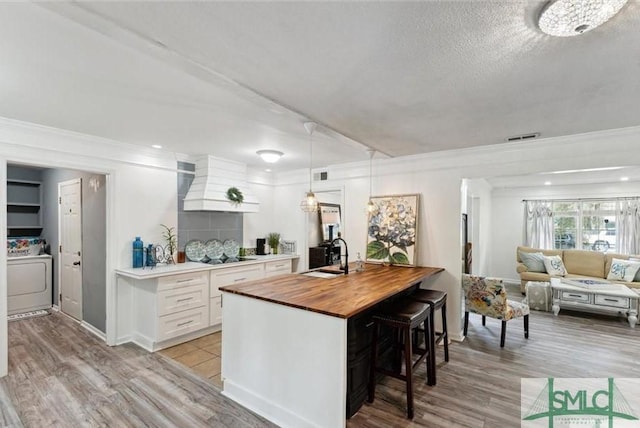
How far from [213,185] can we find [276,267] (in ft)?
5.47

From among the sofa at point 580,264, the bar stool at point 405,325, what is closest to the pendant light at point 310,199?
the bar stool at point 405,325

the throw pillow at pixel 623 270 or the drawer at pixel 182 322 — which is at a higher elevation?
the throw pillow at pixel 623 270

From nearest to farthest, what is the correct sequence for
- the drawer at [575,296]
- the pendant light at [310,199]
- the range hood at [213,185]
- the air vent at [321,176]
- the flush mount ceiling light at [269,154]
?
the pendant light at [310,199] → the flush mount ceiling light at [269,154] → the range hood at [213,185] → the drawer at [575,296] → the air vent at [321,176]

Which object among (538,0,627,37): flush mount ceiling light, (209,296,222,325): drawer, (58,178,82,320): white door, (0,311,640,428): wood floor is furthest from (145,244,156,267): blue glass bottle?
(538,0,627,37): flush mount ceiling light

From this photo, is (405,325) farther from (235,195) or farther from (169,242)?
(169,242)

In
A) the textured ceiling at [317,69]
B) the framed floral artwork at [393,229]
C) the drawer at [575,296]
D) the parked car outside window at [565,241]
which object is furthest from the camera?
the parked car outside window at [565,241]

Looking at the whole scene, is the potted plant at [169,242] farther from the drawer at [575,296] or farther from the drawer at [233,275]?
the drawer at [575,296]

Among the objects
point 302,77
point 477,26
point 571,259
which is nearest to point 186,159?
point 302,77

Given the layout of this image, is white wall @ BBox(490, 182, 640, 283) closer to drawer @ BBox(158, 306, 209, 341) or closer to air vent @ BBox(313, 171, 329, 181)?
air vent @ BBox(313, 171, 329, 181)

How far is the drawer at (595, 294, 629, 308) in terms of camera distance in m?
4.42

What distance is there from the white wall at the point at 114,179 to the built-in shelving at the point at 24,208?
9.57ft

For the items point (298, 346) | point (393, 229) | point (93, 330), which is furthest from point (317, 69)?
point (93, 330)

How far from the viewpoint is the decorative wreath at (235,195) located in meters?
4.42

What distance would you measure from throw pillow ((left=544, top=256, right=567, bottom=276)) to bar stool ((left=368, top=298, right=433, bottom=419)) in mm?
4501
